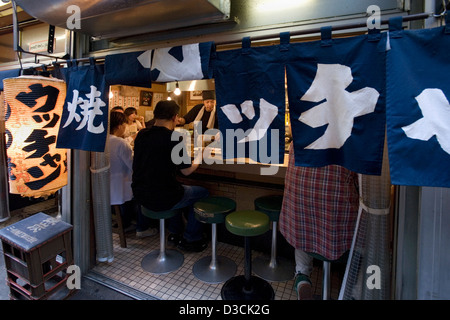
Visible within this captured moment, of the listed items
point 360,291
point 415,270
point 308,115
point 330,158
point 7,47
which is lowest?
point 360,291

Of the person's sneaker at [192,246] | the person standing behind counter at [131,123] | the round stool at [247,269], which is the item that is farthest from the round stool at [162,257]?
the person standing behind counter at [131,123]

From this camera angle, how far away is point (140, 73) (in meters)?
3.17

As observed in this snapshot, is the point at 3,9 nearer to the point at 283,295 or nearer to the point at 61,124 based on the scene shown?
the point at 61,124

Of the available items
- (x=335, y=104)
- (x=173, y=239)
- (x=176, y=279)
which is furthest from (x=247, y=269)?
(x=335, y=104)

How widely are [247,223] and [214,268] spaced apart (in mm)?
→ 1343

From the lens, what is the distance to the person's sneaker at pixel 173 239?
17.1 feet

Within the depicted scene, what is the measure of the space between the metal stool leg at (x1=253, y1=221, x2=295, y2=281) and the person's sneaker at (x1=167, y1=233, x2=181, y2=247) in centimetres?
160

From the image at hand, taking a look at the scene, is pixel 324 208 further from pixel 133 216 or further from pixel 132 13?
pixel 133 216

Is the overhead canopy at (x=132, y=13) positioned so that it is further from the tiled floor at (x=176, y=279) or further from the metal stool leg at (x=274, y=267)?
the tiled floor at (x=176, y=279)

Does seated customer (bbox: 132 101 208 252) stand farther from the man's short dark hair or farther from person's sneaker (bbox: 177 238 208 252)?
person's sneaker (bbox: 177 238 208 252)

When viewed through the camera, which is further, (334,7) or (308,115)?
(334,7)

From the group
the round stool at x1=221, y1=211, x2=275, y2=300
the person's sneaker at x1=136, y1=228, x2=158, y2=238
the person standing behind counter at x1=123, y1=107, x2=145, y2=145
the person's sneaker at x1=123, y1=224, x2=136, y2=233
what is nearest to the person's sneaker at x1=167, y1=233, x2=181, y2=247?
the person's sneaker at x1=136, y1=228, x2=158, y2=238
